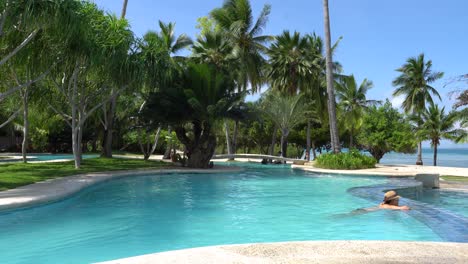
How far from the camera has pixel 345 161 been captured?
71.9 feet

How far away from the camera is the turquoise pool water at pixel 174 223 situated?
677 centimetres

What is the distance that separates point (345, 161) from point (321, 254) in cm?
1781

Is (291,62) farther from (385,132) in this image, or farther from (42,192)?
(42,192)

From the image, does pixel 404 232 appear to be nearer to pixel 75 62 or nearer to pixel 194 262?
pixel 194 262

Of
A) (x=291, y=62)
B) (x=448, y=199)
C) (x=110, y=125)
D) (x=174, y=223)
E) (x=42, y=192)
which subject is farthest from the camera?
(x=291, y=62)

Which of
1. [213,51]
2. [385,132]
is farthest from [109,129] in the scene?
[385,132]

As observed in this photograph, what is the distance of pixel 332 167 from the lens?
2233 centimetres

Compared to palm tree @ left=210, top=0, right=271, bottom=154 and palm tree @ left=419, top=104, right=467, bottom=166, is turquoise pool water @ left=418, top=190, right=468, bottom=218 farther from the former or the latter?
palm tree @ left=419, top=104, right=467, bottom=166

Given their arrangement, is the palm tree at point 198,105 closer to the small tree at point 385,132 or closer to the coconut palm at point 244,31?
the coconut palm at point 244,31

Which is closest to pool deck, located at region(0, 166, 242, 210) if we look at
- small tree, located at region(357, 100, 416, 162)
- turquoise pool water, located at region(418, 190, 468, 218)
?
turquoise pool water, located at region(418, 190, 468, 218)

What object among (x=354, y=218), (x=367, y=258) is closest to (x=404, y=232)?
(x=354, y=218)

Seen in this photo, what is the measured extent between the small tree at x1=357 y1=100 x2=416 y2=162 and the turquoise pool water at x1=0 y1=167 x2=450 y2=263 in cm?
2193

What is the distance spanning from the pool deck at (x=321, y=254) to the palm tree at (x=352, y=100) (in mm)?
31742

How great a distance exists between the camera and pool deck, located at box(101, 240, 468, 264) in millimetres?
4578
